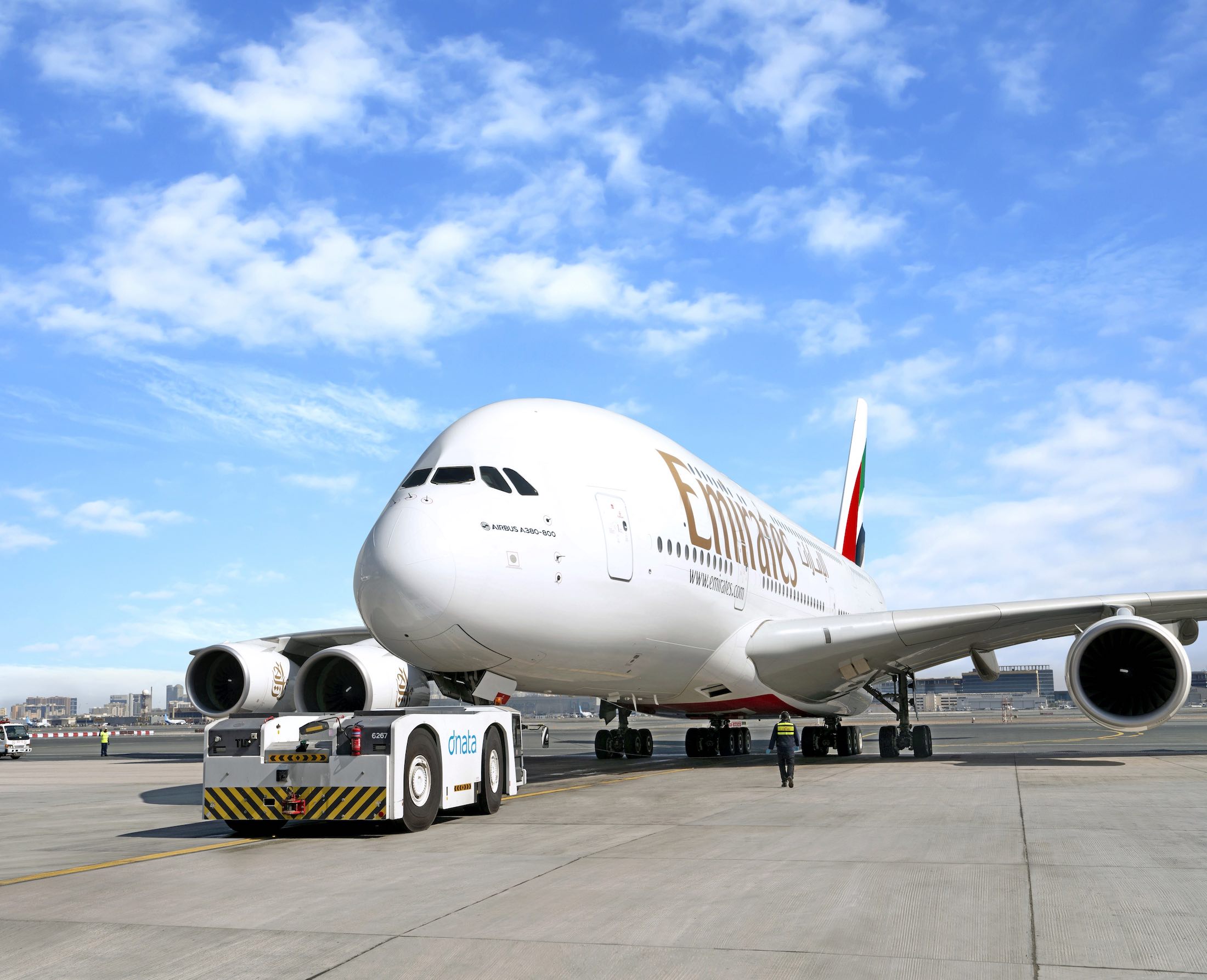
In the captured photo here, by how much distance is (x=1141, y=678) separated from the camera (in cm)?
1591

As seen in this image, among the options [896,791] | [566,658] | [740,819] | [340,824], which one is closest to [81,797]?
[340,824]

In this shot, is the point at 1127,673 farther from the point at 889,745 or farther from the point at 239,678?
the point at 239,678

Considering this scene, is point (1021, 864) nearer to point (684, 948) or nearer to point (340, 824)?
point (684, 948)

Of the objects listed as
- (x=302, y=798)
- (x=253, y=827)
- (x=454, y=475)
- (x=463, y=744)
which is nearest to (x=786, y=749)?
(x=463, y=744)

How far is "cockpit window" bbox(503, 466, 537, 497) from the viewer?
39.7 feet

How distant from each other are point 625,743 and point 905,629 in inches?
253

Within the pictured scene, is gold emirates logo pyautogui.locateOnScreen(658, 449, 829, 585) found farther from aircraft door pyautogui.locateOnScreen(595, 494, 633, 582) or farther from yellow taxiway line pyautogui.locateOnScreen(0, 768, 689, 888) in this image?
yellow taxiway line pyautogui.locateOnScreen(0, 768, 689, 888)

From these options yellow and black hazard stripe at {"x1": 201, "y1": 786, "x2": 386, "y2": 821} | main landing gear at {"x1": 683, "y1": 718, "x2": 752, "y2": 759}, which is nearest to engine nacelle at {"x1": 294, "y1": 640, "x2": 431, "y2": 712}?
yellow and black hazard stripe at {"x1": 201, "y1": 786, "x2": 386, "y2": 821}

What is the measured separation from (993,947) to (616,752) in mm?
16523

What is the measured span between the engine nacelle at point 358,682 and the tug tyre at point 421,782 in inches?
226

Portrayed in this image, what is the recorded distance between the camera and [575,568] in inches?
484

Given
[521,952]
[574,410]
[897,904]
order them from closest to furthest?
[521,952] → [897,904] → [574,410]

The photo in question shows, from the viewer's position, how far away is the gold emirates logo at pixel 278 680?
1959cm

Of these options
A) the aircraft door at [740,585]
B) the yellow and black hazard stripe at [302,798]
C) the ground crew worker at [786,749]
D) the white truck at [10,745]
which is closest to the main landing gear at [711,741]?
the aircraft door at [740,585]
